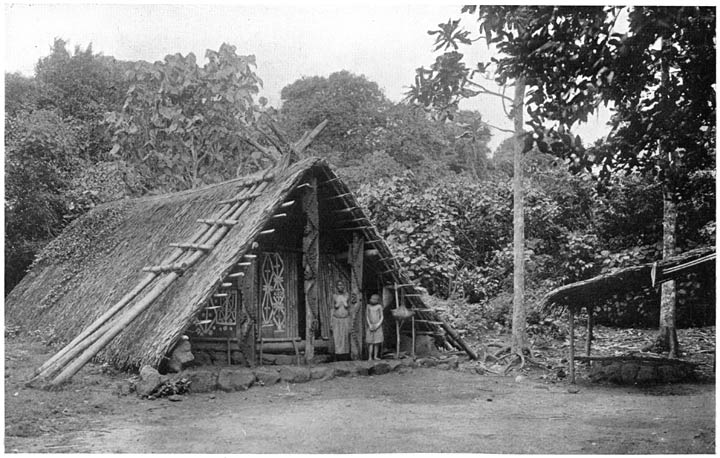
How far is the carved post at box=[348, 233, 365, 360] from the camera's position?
1191cm

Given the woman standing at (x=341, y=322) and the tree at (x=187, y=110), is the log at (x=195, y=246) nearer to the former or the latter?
the woman standing at (x=341, y=322)

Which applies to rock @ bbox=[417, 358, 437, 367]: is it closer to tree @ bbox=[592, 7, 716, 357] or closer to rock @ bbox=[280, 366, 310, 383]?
rock @ bbox=[280, 366, 310, 383]

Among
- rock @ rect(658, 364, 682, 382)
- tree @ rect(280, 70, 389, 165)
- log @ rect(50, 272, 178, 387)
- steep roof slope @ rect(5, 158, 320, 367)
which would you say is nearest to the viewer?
log @ rect(50, 272, 178, 387)

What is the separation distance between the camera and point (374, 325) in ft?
39.2

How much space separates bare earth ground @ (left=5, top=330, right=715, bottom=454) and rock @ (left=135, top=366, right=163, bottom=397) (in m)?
0.12

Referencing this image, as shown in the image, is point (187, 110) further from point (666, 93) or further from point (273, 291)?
point (666, 93)

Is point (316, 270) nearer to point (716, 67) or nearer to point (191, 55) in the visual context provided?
point (716, 67)

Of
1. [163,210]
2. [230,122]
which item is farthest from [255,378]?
[230,122]

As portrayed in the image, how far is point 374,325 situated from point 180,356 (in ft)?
12.4

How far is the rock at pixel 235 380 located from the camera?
9078 millimetres

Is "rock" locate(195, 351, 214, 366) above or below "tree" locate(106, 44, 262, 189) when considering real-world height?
below

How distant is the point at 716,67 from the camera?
22.2ft

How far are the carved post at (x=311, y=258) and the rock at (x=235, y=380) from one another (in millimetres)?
2036

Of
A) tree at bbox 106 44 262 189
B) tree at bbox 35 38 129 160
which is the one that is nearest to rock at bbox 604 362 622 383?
tree at bbox 106 44 262 189
